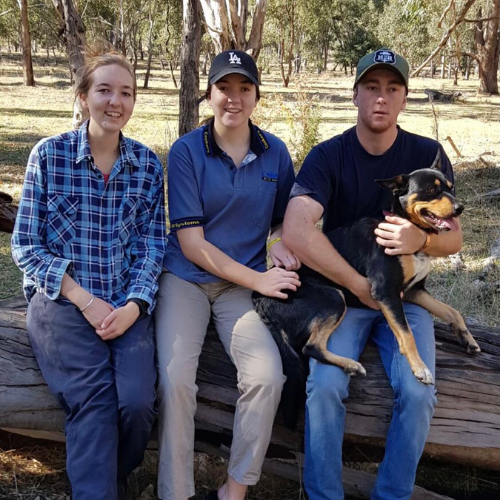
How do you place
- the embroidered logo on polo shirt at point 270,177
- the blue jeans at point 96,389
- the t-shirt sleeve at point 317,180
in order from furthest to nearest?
the embroidered logo on polo shirt at point 270,177 → the t-shirt sleeve at point 317,180 → the blue jeans at point 96,389

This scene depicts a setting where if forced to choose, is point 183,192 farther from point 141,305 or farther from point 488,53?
point 488,53

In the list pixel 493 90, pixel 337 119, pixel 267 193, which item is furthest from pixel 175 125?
pixel 493 90

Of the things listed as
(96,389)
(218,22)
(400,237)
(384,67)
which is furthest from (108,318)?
(218,22)

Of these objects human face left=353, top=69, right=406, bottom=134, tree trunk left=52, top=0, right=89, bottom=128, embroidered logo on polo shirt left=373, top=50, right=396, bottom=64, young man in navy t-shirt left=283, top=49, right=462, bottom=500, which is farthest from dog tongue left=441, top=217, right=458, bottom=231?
tree trunk left=52, top=0, right=89, bottom=128

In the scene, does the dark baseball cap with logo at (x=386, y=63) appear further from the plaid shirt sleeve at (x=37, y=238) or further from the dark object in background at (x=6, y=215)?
the dark object in background at (x=6, y=215)

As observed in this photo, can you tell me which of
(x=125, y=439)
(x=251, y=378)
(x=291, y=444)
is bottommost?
(x=291, y=444)

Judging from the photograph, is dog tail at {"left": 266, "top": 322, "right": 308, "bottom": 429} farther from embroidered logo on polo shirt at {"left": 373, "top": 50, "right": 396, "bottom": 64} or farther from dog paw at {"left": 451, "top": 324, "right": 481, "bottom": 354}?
embroidered logo on polo shirt at {"left": 373, "top": 50, "right": 396, "bottom": 64}

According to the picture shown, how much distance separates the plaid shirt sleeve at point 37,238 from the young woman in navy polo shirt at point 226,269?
0.58 metres

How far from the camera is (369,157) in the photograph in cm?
342

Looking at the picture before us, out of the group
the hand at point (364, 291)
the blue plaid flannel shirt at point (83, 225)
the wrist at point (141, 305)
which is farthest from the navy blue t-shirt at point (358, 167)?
the wrist at point (141, 305)

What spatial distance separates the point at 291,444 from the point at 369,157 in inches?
64.9

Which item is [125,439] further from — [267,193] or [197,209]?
[267,193]

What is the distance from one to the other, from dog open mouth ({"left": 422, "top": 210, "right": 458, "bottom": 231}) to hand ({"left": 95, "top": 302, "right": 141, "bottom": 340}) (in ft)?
5.20

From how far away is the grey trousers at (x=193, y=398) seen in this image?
112 inches
